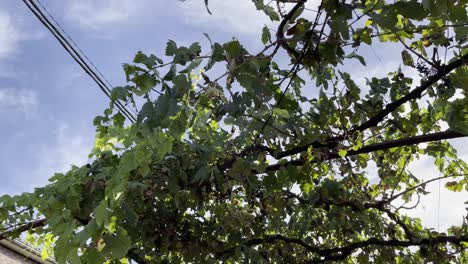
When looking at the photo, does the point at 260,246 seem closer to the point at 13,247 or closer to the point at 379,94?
the point at 379,94

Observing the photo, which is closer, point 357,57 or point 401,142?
point 357,57

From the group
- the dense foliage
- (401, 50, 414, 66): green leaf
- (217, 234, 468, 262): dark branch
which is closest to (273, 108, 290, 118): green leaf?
the dense foliage

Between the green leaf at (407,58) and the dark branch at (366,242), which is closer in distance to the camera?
the green leaf at (407,58)

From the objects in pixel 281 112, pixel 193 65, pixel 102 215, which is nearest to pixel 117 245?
pixel 102 215

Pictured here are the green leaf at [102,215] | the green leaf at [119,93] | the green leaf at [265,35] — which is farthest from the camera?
the green leaf at [119,93]

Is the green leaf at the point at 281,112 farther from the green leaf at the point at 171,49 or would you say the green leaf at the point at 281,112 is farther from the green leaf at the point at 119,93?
the green leaf at the point at 119,93

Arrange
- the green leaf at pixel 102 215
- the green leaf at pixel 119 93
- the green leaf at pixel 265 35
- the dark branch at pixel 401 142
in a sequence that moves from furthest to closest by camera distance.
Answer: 1. the dark branch at pixel 401 142
2. the green leaf at pixel 119 93
3. the green leaf at pixel 265 35
4. the green leaf at pixel 102 215

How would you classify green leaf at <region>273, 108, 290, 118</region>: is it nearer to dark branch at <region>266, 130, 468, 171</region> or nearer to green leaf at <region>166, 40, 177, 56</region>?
green leaf at <region>166, 40, 177, 56</region>

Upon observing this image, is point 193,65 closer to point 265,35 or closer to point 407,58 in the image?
point 265,35

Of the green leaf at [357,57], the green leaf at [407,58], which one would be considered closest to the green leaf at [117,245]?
the green leaf at [357,57]

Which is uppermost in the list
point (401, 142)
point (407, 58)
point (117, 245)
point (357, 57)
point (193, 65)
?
point (407, 58)

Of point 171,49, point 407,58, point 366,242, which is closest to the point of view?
Result: point 171,49

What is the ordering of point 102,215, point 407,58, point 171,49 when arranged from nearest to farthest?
point 102,215
point 171,49
point 407,58

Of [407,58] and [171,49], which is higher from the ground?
[407,58]
